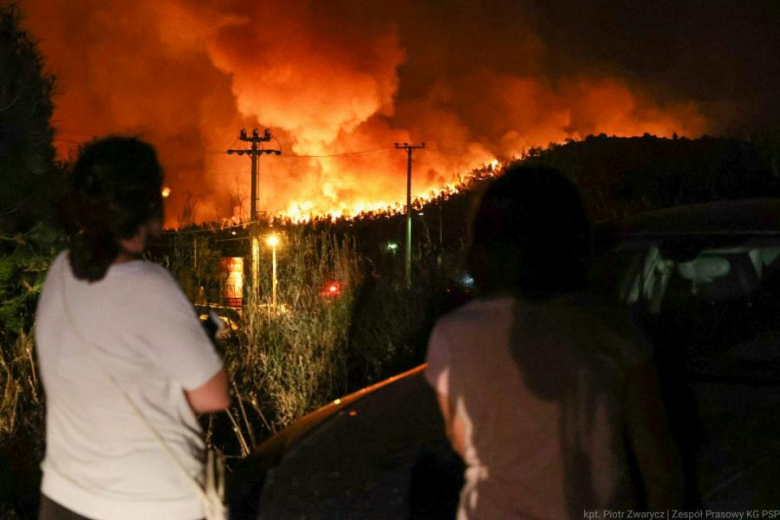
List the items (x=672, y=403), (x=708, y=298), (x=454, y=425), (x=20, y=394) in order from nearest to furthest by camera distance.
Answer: (x=454, y=425)
(x=672, y=403)
(x=708, y=298)
(x=20, y=394)

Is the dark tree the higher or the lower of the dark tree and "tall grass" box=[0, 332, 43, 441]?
the higher

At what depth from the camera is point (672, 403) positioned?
110 inches

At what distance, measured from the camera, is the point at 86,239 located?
2.04m

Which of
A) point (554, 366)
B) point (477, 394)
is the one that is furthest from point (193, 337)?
point (554, 366)

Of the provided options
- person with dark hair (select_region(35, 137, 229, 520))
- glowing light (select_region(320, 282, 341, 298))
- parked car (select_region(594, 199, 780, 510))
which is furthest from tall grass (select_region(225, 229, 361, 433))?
person with dark hair (select_region(35, 137, 229, 520))

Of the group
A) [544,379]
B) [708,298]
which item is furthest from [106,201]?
[708,298]

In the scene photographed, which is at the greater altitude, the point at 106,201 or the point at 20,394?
the point at 106,201

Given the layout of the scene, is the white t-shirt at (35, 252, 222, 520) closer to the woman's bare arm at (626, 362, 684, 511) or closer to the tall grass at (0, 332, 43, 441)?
the woman's bare arm at (626, 362, 684, 511)

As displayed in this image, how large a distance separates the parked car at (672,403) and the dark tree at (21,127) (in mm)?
5514

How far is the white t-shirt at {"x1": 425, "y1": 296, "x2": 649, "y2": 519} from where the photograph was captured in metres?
1.78

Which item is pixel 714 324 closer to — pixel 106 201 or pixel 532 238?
pixel 532 238

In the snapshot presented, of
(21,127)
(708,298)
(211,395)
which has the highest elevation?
(21,127)

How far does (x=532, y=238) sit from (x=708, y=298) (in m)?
2.45

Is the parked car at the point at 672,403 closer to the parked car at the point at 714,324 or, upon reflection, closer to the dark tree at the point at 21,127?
the parked car at the point at 714,324
